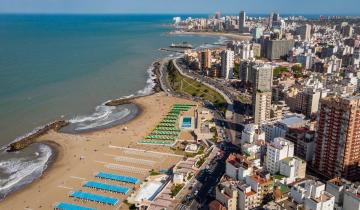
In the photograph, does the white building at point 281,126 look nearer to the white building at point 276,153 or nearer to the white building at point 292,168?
the white building at point 276,153

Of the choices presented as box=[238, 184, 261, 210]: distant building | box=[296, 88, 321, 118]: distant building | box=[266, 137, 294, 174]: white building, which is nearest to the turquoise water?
box=[296, 88, 321, 118]: distant building

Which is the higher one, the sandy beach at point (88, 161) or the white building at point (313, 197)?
the white building at point (313, 197)

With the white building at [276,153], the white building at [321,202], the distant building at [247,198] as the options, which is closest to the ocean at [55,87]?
the distant building at [247,198]

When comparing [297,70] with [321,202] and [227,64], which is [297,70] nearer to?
[227,64]

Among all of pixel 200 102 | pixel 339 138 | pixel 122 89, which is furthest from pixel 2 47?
pixel 339 138

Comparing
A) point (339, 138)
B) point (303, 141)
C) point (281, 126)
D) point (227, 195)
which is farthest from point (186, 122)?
point (227, 195)

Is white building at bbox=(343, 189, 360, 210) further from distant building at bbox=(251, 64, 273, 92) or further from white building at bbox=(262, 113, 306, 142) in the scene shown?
distant building at bbox=(251, 64, 273, 92)
